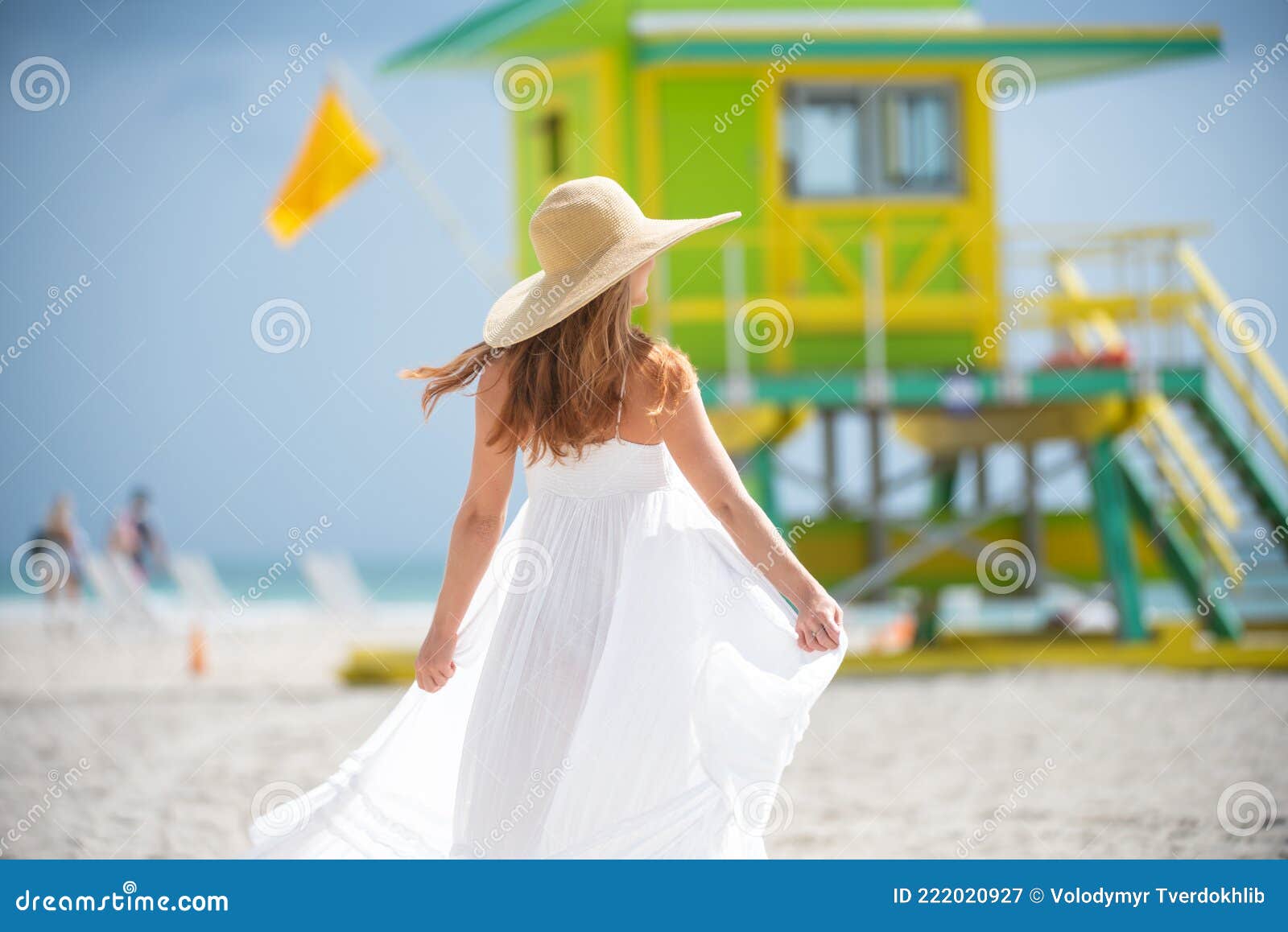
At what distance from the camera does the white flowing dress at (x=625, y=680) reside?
9.42 ft

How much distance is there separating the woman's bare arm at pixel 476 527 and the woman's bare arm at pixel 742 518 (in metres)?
0.36

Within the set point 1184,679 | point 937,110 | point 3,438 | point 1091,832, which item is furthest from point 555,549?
point 3,438

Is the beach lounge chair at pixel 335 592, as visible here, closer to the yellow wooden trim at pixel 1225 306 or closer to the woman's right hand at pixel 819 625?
the yellow wooden trim at pixel 1225 306

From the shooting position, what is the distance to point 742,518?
116 inches

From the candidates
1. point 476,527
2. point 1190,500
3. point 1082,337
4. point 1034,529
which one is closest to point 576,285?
point 476,527

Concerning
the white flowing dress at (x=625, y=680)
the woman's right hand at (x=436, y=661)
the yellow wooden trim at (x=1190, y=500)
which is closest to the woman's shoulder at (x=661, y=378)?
the white flowing dress at (x=625, y=680)

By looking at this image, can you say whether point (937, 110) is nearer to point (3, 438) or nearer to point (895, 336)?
point (895, 336)

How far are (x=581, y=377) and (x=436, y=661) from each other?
0.72 metres

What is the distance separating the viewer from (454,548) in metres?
2.95

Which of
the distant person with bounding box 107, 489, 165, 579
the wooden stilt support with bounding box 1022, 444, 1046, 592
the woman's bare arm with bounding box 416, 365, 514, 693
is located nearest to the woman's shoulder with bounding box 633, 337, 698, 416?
the woman's bare arm with bounding box 416, 365, 514, 693

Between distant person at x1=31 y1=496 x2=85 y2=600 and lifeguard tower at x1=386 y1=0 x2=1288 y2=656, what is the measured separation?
6.10 meters

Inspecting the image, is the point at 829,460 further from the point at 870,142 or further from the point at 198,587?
the point at 198,587

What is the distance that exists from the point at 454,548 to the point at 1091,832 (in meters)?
3.38

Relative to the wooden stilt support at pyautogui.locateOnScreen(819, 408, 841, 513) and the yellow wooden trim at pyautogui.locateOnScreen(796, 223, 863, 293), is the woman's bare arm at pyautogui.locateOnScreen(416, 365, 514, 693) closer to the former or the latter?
the yellow wooden trim at pyautogui.locateOnScreen(796, 223, 863, 293)
